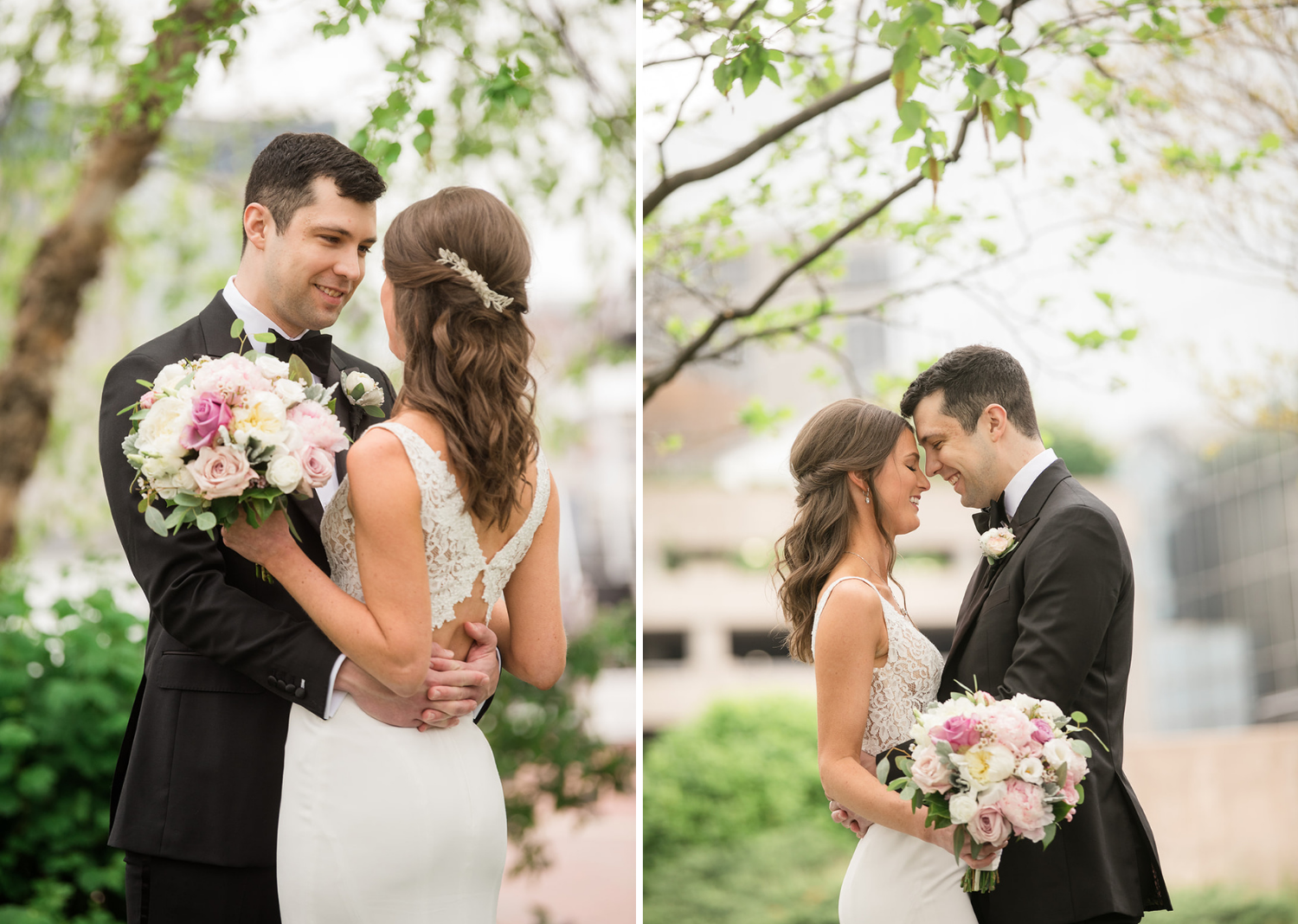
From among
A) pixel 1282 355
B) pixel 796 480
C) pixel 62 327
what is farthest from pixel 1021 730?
pixel 1282 355

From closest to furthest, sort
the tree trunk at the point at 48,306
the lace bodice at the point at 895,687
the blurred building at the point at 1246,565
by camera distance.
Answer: the lace bodice at the point at 895,687, the tree trunk at the point at 48,306, the blurred building at the point at 1246,565

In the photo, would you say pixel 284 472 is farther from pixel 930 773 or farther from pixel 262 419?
pixel 930 773

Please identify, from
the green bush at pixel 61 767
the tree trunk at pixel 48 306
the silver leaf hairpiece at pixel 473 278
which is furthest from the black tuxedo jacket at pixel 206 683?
the tree trunk at pixel 48 306

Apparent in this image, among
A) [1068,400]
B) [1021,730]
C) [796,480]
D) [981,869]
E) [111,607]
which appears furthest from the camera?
[1068,400]

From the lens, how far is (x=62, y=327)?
22.5ft

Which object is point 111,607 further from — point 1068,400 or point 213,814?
point 1068,400

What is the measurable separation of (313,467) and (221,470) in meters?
0.16

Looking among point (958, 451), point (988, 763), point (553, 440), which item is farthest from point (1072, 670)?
point (553, 440)

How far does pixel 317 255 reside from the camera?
2.57m

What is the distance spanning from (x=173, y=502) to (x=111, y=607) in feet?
10.6

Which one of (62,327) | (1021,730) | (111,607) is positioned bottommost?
(1021,730)

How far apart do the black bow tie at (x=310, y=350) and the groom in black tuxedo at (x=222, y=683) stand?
0.09 m

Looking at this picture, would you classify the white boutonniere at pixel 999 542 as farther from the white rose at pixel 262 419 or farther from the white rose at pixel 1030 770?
the white rose at pixel 262 419

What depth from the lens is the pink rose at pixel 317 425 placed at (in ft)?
6.86
